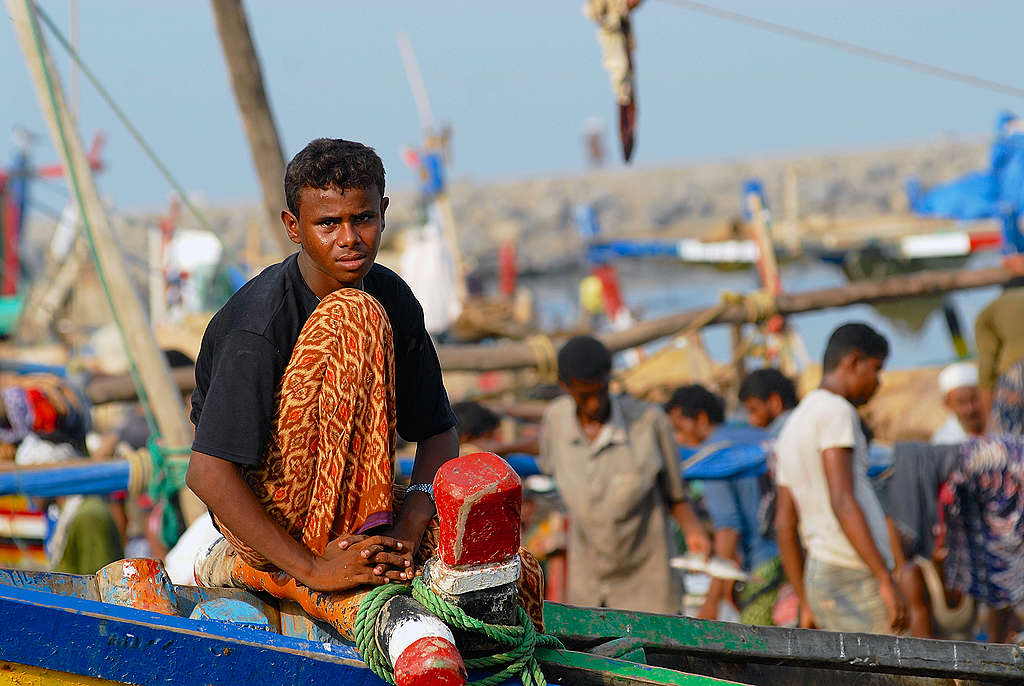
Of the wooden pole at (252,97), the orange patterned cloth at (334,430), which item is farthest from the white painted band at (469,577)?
the wooden pole at (252,97)

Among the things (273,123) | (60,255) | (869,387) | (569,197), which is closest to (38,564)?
(273,123)

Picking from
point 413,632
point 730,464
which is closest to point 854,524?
point 730,464

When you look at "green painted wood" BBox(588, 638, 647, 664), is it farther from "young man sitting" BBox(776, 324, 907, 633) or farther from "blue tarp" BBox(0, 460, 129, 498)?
"blue tarp" BBox(0, 460, 129, 498)

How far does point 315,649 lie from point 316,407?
0.46m

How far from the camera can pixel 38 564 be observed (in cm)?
562

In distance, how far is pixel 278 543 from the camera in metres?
2.29

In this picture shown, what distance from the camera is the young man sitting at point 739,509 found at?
203 inches

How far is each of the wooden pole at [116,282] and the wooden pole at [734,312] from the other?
2.34 m

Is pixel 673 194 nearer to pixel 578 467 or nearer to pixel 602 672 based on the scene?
pixel 578 467

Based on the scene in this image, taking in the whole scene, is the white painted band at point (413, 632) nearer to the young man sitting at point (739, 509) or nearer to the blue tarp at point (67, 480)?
the blue tarp at point (67, 480)

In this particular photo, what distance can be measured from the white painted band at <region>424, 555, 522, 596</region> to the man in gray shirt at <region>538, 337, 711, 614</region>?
2.58 m

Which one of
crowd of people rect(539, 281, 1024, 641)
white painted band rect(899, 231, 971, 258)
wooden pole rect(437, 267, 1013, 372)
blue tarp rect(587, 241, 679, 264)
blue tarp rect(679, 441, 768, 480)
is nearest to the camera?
crowd of people rect(539, 281, 1024, 641)

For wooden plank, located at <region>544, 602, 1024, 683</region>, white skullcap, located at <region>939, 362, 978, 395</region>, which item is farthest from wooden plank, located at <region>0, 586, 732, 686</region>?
white skullcap, located at <region>939, 362, 978, 395</region>

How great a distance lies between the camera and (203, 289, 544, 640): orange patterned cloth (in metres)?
2.28
